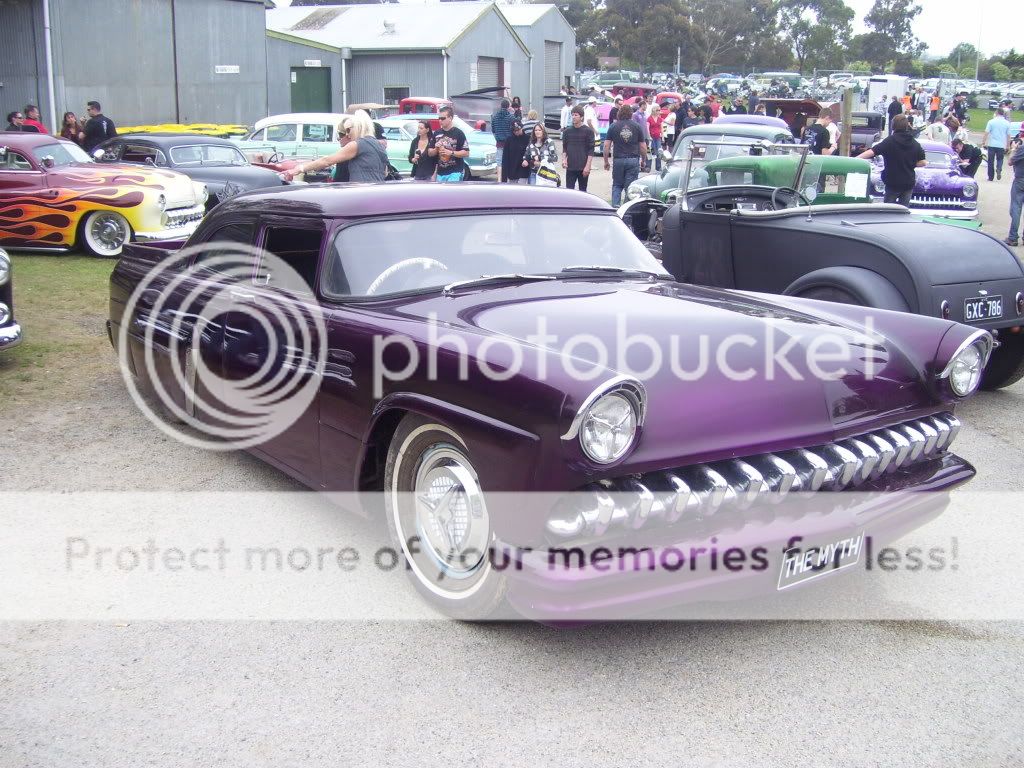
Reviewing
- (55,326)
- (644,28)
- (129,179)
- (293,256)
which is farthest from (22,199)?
(644,28)

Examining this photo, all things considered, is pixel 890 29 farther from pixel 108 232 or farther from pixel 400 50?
pixel 108 232

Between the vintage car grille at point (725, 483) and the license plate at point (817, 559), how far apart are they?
0.19 metres

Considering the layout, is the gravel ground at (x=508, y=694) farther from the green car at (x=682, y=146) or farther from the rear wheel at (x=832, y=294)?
the green car at (x=682, y=146)

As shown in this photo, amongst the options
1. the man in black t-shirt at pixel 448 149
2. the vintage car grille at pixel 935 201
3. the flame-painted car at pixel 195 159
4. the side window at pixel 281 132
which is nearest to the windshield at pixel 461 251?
the man in black t-shirt at pixel 448 149

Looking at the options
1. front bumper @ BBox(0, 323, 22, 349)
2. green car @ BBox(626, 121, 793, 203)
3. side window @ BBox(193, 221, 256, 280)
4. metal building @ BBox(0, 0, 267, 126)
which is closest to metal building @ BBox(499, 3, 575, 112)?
metal building @ BBox(0, 0, 267, 126)

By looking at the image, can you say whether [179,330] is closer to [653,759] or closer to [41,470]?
[41,470]

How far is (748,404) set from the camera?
355 cm

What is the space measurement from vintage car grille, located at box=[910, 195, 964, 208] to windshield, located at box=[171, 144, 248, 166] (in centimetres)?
959

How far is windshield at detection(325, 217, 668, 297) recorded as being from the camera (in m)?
4.39

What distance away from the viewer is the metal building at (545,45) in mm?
43719

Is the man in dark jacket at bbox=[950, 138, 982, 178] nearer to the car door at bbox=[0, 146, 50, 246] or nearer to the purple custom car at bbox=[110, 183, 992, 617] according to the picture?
the car door at bbox=[0, 146, 50, 246]

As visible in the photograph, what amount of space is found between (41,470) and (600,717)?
141 inches

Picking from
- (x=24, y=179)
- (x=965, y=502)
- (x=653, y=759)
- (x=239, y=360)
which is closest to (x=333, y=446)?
(x=239, y=360)

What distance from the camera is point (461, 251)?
179 inches
